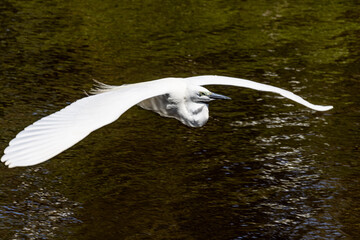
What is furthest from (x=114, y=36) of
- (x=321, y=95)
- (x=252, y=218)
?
(x=252, y=218)

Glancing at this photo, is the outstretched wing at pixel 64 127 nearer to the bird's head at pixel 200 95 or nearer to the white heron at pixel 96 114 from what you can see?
the white heron at pixel 96 114

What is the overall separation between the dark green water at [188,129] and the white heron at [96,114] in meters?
0.58

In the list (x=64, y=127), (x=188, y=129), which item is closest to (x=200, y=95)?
(x=188, y=129)

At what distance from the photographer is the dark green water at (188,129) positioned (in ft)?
15.0

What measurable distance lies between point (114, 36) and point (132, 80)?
1.51 m

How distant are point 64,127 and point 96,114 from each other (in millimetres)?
219

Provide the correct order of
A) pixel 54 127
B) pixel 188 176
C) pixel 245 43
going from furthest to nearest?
pixel 245 43, pixel 188 176, pixel 54 127

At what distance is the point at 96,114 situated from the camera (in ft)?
12.0

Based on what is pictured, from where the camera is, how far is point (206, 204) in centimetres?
477

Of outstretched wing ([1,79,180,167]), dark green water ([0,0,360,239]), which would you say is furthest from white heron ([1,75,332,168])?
dark green water ([0,0,360,239])

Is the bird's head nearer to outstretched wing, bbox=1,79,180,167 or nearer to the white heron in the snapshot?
the white heron

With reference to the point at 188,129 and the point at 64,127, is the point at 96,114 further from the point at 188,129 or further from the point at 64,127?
the point at 188,129

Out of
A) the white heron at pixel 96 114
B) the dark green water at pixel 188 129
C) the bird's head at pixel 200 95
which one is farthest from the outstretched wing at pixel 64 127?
the dark green water at pixel 188 129

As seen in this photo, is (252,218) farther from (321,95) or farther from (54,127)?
(321,95)
